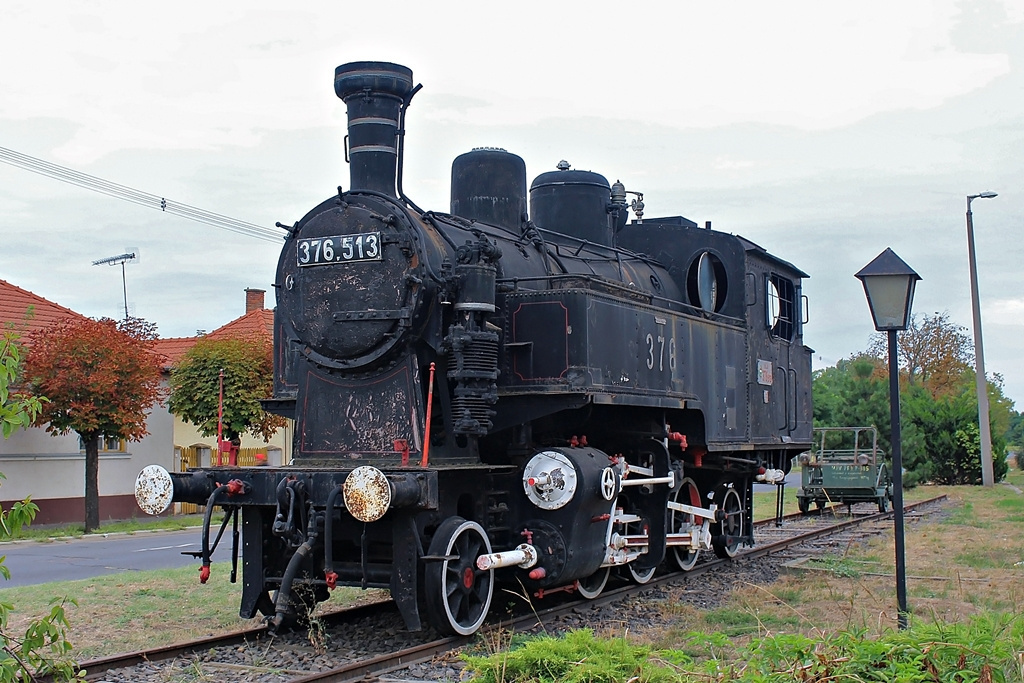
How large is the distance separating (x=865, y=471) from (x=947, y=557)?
24.3 feet

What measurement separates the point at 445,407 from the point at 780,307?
6487 mm

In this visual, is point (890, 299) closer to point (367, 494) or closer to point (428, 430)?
point (428, 430)

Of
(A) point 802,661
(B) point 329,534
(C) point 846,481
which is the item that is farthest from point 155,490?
(C) point 846,481

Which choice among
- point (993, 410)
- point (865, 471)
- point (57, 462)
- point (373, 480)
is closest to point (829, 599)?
point (373, 480)

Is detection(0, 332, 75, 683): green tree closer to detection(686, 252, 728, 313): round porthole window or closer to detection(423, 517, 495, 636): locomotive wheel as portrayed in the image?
detection(423, 517, 495, 636): locomotive wheel

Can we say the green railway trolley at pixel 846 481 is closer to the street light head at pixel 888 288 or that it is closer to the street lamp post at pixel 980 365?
the street lamp post at pixel 980 365

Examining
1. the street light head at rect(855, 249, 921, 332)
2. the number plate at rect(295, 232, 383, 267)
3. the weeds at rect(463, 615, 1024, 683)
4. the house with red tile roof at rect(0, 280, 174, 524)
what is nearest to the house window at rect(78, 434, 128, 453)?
the house with red tile roof at rect(0, 280, 174, 524)

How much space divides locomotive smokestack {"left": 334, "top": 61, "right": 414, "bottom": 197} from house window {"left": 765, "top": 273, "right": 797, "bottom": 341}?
5.78 meters

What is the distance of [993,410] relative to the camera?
4403 cm

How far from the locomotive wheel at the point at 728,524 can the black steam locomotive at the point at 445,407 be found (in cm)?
220

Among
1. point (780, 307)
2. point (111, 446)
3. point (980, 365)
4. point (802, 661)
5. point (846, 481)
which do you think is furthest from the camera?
point (980, 365)

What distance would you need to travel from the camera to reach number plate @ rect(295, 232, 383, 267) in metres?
8.30

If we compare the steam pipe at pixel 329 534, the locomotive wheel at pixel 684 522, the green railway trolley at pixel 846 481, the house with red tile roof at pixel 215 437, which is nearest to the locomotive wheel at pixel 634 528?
the locomotive wheel at pixel 684 522

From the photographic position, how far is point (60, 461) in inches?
850
